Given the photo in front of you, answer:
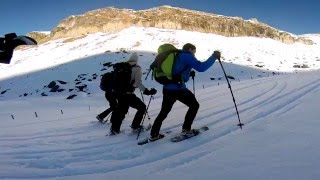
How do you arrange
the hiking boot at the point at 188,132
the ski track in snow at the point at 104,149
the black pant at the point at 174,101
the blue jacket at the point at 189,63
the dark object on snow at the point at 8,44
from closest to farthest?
the dark object on snow at the point at 8,44 → the ski track in snow at the point at 104,149 → the blue jacket at the point at 189,63 → the black pant at the point at 174,101 → the hiking boot at the point at 188,132

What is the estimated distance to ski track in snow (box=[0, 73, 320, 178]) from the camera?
6984mm

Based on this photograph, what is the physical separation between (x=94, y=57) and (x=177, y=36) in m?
21.2

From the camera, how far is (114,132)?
9719mm

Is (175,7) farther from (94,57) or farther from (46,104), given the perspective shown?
(46,104)

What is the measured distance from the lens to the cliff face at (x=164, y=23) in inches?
4109

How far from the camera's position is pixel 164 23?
108 metres

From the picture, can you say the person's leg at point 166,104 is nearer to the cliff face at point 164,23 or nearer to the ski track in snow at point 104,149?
the ski track in snow at point 104,149

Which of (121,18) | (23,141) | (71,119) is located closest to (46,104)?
(71,119)

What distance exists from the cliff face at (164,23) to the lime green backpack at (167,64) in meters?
94.5

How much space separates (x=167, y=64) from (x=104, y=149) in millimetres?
2294

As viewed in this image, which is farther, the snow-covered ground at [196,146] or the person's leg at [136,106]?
the person's leg at [136,106]

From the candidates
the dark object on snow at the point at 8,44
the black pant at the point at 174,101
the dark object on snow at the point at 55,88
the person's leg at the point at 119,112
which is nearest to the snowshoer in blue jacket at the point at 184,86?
the black pant at the point at 174,101

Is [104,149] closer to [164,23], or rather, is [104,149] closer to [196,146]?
[196,146]

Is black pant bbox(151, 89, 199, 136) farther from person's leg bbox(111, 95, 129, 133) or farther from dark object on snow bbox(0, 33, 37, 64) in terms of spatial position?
dark object on snow bbox(0, 33, 37, 64)
